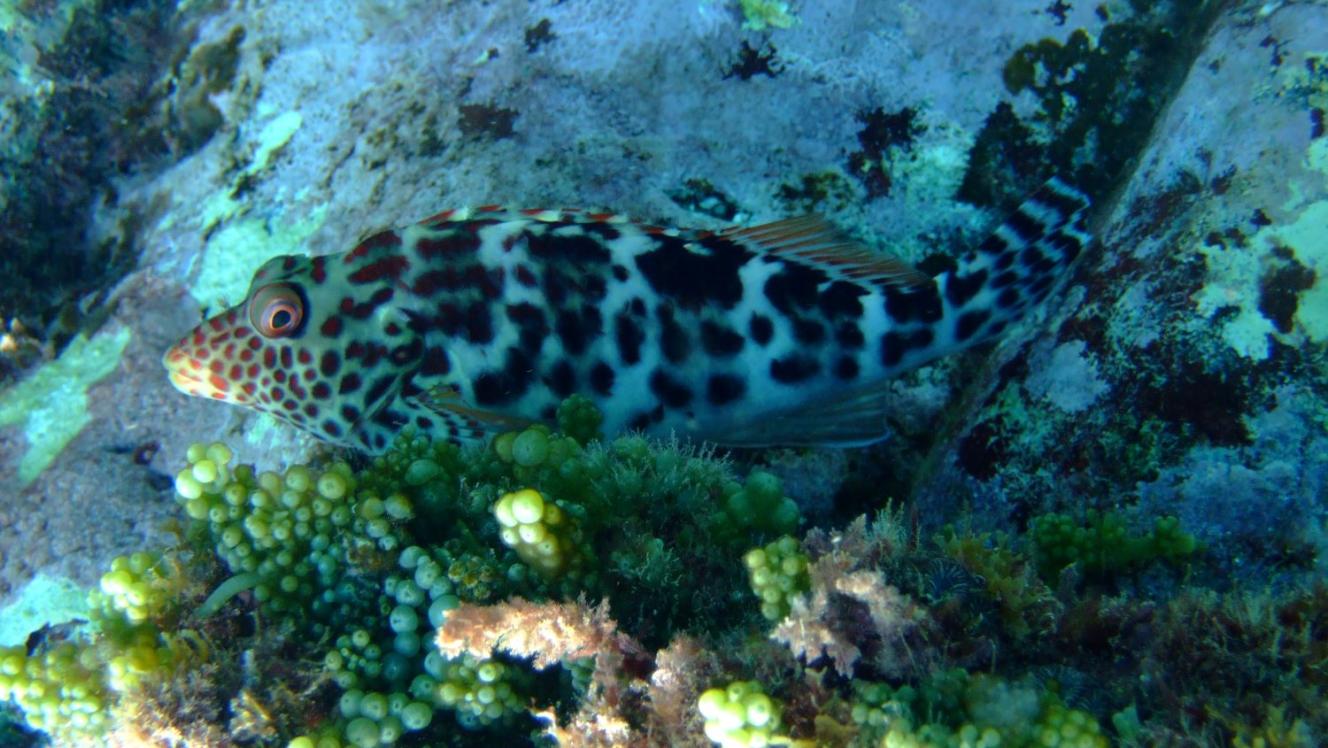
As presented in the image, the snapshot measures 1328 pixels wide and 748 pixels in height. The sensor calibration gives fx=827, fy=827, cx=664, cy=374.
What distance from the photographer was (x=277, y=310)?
3.61m

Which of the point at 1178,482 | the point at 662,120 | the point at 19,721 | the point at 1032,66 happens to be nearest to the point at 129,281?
the point at 19,721

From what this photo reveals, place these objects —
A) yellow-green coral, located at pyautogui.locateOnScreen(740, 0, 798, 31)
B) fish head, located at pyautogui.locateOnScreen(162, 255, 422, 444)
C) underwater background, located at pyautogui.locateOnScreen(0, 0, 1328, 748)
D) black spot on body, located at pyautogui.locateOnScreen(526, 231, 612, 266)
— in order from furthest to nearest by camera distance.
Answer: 1. yellow-green coral, located at pyautogui.locateOnScreen(740, 0, 798, 31)
2. black spot on body, located at pyautogui.locateOnScreen(526, 231, 612, 266)
3. fish head, located at pyautogui.locateOnScreen(162, 255, 422, 444)
4. underwater background, located at pyautogui.locateOnScreen(0, 0, 1328, 748)

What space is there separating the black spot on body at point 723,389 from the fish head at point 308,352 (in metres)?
1.36

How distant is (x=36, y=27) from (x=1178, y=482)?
8.79m

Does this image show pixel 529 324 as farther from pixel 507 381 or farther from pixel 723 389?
pixel 723 389

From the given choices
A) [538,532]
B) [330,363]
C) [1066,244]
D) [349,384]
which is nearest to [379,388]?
[349,384]

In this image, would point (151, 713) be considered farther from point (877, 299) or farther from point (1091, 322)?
point (1091, 322)

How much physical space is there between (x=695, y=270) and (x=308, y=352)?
5.86 feet

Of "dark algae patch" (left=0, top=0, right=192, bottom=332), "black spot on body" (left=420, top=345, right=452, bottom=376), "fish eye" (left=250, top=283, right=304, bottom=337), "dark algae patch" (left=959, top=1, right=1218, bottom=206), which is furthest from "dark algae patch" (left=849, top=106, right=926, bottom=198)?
"dark algae patch" (left=0, top=0, right=192, bottom=332)

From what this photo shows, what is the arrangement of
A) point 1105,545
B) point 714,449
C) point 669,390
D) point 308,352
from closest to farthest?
point 1105,545 → point 714,449 → point 308,352 → point 669,390

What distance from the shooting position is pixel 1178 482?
124 inches

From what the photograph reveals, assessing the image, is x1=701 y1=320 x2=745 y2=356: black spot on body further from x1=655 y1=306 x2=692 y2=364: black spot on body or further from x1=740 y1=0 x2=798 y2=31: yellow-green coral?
x1=740 y1=0 x2=798 y2=31: yellow-green coral

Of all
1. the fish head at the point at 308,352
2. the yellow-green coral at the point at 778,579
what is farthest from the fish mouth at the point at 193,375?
the yellow-green coral at the point at 778,579

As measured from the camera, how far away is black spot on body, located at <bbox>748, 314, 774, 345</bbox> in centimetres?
385
